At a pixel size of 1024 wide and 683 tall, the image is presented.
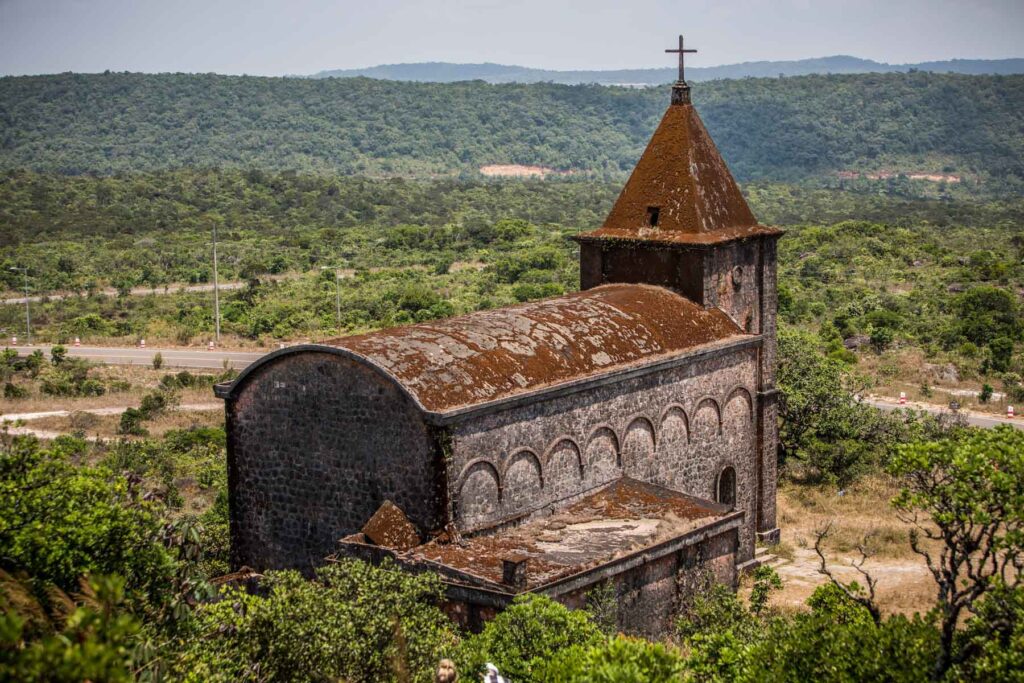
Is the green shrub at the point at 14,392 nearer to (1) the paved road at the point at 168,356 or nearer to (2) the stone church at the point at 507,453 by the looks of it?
(1) the paved road at the point at 168,356

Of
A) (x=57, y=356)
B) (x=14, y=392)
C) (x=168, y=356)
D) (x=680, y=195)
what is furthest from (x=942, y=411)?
(x=57, y=356)

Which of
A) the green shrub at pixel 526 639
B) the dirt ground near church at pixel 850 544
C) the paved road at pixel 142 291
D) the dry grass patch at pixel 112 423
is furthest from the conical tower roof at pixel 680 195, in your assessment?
the paved road at pixel 142 291

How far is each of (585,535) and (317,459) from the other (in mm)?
3906

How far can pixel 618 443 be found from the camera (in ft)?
68.0

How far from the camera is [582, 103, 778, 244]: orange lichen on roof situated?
24219 millimetres

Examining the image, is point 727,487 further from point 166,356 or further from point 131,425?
point 166,356

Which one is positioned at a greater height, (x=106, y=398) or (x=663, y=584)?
(x=663, y=584)

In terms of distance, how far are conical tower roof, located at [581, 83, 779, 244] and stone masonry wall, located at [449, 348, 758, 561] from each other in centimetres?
242

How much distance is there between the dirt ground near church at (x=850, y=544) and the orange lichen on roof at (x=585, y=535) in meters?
3.21

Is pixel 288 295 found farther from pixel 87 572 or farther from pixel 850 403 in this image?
pixel 87 572

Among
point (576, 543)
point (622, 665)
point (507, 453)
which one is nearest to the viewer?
point (622, 665)

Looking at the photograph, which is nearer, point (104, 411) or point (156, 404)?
point (156, 404)

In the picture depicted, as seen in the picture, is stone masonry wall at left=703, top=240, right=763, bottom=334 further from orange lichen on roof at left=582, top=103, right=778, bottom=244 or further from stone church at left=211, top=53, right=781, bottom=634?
stone church at left=211, top=53, right=781, bottom=634

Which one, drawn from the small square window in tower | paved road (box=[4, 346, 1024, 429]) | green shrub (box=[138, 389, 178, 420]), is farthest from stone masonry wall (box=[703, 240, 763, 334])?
paved road (box=[4, 346, 1024, 429])
